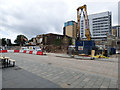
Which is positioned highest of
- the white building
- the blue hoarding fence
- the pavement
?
the white building

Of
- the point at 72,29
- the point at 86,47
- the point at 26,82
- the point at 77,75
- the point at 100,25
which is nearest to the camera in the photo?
the point at 26,82

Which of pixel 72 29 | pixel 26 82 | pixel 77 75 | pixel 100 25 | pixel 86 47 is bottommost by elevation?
pixel 77 75

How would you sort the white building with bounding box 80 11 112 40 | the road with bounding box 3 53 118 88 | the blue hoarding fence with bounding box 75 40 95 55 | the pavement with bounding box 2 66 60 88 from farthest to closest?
the white building with bounding box 80 11 112 40
the blue hoarding fence with bounding box 75 40 95 55
the road with bounding box 3 53 118 88
the pavement with bounding box 2 66 60 88

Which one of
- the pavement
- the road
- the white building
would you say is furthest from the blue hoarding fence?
the white building

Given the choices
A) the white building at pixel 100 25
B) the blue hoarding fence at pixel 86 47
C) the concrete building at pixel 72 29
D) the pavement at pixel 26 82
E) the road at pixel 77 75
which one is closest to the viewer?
the pavement at pixel 26 82

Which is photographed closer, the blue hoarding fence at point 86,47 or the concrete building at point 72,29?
the blue hoarding fence at point 86,47

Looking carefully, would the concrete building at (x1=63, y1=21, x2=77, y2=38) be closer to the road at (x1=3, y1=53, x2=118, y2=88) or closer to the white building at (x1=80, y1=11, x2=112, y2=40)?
the white building at (x1=80, y1=11, x2=112, y2=40)

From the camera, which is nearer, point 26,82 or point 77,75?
point 26,82

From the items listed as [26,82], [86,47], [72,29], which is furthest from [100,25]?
[26,82]

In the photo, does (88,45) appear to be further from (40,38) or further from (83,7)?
(40,38)

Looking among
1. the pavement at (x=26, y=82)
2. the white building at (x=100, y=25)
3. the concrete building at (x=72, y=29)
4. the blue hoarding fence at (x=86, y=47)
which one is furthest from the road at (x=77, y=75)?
the concrete building at (x=72, y=29)

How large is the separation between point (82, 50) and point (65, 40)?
40.1 meters

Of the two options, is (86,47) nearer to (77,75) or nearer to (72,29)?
(77,75)

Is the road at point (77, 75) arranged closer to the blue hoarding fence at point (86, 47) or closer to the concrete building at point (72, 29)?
the blue hoarding fence at point (86, 47)
